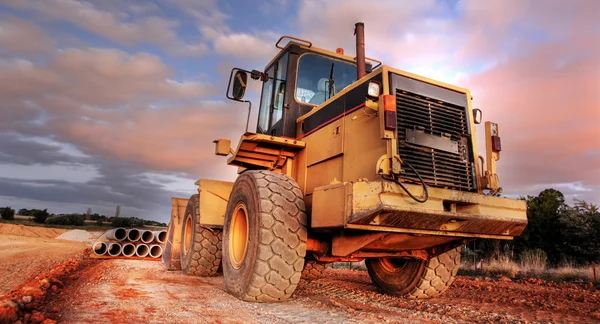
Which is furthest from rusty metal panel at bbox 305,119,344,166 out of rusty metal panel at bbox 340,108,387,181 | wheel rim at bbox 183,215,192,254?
wheel rim at bbox 183,215,192,254

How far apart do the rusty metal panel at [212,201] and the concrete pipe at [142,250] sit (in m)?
4.60

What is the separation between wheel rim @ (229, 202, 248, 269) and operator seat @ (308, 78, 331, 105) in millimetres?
2180

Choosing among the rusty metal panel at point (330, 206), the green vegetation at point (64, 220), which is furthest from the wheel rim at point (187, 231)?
the green vegetation at point (64, 220)

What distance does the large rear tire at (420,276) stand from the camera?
531cm

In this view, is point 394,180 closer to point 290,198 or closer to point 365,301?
point 290,198

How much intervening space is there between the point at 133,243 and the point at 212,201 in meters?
5.08

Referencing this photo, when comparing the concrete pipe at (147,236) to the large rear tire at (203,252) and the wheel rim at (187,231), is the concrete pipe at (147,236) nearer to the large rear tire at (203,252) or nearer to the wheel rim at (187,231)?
the wheel rim at (187,231)

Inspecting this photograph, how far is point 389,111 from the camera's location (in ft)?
13.6

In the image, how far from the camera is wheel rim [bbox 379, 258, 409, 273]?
226 inches

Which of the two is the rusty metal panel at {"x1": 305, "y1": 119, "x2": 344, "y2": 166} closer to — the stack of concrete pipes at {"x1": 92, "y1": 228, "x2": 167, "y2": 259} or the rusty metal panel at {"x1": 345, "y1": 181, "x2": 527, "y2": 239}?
the rusty metal panel at {"x1": 345, "y1": 181, "x2": 527, "y2": 239}

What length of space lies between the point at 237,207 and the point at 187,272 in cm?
290

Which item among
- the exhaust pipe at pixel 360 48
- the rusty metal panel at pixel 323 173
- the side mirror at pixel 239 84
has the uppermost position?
the exhaust pipe at pixel 360 48

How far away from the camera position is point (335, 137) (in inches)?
199

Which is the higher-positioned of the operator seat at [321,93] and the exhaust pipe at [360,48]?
the exhaust pipe at [360,48]
